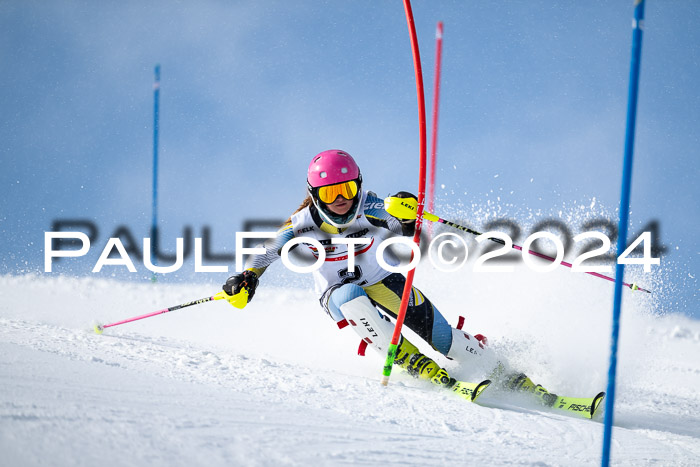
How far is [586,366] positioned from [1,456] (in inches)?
135

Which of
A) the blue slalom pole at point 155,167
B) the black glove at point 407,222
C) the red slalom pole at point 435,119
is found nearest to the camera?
the black glove at point 407,222

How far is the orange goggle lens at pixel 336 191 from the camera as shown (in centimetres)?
335

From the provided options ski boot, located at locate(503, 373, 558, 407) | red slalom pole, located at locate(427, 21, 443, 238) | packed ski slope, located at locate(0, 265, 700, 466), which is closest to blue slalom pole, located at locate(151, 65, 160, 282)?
packed ski slope, located at locate(0, 265, 700, 466)

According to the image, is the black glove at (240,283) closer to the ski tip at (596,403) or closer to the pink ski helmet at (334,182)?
the pink ski helmet at (334,182)

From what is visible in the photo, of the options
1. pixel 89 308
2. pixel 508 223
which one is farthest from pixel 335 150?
pixel 89 308

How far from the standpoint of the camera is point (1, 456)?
1.62 metres

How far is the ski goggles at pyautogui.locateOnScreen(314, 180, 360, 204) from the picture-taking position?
335 cm

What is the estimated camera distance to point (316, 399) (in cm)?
258

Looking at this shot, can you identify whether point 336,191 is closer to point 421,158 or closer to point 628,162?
point 421,158

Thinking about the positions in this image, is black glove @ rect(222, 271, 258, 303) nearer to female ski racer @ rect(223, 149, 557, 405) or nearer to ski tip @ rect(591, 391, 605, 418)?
female ski racer @ rect(223, 149, 557, 405)

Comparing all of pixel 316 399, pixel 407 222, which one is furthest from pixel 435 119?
pixel 316 399

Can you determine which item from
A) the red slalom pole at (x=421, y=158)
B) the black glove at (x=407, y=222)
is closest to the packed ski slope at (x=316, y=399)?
the red slalom pole at (x=421, y=158)

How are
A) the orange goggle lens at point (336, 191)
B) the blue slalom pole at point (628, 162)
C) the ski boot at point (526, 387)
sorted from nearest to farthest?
the blue slalom pole at point (628, 162)
the ski boot at point (526, 387)
the orange goggle lens at point (336, 191)

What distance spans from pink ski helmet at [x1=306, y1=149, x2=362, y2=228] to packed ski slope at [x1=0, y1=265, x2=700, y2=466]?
973 millimetres
